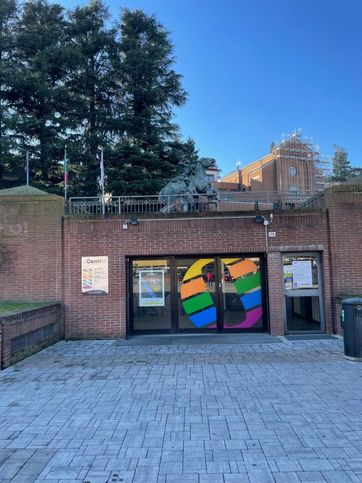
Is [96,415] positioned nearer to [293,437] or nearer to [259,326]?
[293,437]

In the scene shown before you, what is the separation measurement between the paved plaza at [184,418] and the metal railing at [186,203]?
15.4 feet

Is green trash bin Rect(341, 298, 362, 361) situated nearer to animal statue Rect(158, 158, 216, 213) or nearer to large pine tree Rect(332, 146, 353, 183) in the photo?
animal statue Rect(158, 158, 216, 213)

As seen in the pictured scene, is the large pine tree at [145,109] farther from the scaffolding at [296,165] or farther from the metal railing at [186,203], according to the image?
the scaffolding at [296,165]

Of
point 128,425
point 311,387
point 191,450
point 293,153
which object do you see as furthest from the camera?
point 293,153

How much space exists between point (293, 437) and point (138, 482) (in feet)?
5.84

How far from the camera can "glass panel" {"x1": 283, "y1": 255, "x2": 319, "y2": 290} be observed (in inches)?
416

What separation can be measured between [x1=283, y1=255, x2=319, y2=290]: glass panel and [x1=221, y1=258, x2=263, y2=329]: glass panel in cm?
79

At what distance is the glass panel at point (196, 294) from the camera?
1077 centimetres

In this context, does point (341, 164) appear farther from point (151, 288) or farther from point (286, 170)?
point (151, 288)

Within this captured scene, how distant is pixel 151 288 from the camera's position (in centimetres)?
1091

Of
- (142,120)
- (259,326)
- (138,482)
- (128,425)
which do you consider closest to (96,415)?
(128,425)

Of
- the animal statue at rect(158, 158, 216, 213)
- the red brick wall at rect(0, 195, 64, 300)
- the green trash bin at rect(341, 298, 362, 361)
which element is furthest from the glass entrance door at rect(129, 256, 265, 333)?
the green trash bin at rect(341, 298, 362, 361)

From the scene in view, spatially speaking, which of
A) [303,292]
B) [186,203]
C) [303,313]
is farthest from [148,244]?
[303,313]

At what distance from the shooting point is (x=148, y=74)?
21.3 metres
